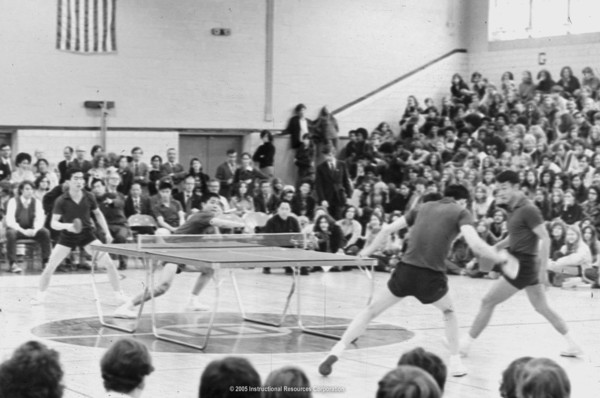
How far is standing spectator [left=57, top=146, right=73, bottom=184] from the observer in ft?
82.3

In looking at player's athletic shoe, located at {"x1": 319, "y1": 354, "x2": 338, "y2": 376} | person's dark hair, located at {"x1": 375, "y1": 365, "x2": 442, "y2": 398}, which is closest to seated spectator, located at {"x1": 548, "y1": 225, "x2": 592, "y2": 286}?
player's athletic shoe, located at {"x1": 319, "y1": 354, "x2": 338, "y2": 376}

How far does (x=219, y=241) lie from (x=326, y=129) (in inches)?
658

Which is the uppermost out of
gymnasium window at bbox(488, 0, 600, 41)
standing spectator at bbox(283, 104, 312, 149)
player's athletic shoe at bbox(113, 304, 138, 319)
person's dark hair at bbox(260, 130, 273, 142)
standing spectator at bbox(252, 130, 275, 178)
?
gymnasium window at bbox(488, 0, 600, 41)

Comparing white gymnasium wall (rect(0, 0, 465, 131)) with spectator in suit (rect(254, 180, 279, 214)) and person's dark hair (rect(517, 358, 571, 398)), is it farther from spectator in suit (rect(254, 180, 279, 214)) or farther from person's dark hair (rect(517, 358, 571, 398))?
person's dark hair (rect(517, 358, 571, 398))

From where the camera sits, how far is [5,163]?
81.4 ft

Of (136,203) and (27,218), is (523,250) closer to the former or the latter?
(27,218)

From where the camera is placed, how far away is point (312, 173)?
30469mm

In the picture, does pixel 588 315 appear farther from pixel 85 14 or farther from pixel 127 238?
A: pixel 85 14

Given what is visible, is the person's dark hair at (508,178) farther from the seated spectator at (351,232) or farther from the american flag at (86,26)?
the american flag at (86,26)

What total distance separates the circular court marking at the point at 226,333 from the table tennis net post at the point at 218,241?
103cm

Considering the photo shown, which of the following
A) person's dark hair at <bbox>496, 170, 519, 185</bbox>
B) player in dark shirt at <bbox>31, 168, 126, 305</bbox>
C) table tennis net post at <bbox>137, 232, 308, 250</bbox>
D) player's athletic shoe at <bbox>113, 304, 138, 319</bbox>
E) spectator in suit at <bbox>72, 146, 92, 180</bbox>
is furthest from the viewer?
spectator in suit at <bbox>72, 146, 92, 180</bbox>

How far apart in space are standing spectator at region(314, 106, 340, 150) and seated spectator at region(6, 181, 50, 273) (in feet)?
35.2

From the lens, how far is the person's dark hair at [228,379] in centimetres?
492

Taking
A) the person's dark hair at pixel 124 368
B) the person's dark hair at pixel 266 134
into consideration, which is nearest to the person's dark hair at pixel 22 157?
the person's dark hair at pixel 266 134
